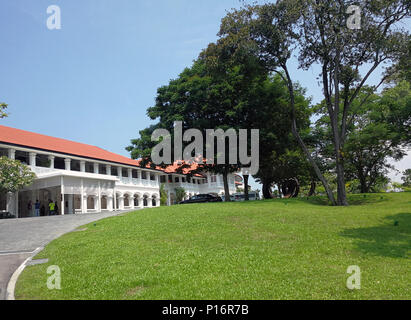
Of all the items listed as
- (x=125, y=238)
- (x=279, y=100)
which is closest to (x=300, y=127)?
(x=279, y=100)

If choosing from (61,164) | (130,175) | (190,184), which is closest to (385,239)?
(61,164)

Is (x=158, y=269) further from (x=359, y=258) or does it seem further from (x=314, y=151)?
(x=314, y=151)

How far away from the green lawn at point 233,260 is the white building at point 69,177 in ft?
62.3

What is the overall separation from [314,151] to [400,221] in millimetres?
24449

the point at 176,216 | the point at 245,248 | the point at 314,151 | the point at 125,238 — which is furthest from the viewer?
the point at 314,151

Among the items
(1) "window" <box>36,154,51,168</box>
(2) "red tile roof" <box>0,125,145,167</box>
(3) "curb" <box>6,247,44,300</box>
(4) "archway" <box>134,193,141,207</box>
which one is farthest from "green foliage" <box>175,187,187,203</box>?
(3) "curb" <box>6,247,44,300</box>

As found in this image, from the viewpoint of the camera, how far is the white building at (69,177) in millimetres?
30578

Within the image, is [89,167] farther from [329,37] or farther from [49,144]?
[329,37]

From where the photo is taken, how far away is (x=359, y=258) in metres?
8.41

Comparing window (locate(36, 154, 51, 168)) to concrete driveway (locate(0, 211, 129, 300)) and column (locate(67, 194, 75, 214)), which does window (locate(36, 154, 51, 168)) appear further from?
concrete driveway (locate(0, 211, 129, 300))

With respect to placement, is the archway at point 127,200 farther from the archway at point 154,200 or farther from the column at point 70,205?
the column at point 70,205

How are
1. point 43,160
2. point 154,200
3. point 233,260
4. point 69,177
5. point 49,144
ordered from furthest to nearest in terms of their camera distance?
point 154,200
point 49,144
point 43,160
point 69,177
point 233,260

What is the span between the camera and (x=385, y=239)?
34.7 ft

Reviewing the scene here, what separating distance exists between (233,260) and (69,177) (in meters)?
25.5
